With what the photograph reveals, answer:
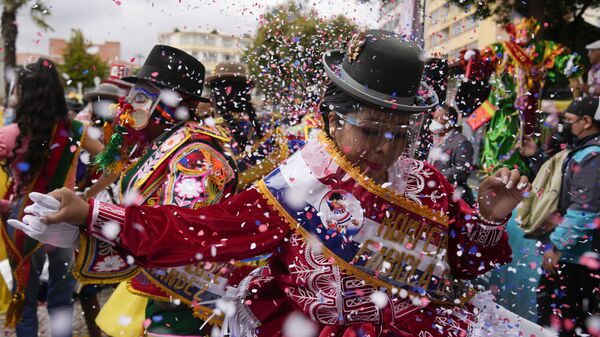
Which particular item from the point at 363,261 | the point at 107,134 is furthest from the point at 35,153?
the point at 363,261

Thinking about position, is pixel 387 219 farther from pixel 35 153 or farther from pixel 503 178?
pixel 35 153

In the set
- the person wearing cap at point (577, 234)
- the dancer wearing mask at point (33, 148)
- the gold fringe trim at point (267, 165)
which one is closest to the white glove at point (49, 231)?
the dancer wearing mask at point (33, 148)

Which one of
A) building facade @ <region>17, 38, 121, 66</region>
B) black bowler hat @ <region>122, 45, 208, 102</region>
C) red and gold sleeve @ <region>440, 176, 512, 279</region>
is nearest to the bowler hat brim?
red and gold sleeve @ <region>440, 176, 512, 279</region>

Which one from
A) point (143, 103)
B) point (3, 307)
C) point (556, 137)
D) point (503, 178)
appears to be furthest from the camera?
point (556, 137)

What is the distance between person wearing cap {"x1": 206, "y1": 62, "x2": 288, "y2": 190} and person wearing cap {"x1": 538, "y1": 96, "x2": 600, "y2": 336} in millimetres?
2012

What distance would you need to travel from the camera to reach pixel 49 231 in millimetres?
1569

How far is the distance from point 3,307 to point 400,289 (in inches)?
126

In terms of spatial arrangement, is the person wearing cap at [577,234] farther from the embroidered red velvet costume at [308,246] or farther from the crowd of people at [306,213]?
the embroidered red velvet costume at [308,246]

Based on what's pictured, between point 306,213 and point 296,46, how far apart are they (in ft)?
3.22

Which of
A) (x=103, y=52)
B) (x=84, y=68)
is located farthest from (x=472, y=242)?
(x=103, y=52)

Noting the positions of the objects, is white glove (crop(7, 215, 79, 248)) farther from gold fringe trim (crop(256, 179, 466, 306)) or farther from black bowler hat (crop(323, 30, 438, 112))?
black bowler hat (crop(323, 30, 438, 112))

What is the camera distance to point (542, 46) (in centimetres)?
529

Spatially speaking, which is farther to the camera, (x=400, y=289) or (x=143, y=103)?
(x=143, y=103)

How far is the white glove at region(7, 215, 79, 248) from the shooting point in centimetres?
153
